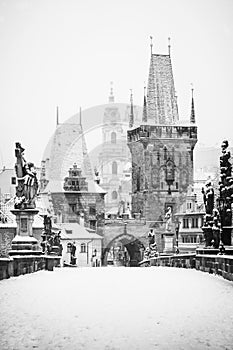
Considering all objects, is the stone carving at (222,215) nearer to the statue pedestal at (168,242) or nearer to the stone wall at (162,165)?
the statue pedestal at (168,242)

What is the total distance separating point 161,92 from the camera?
8588 cm

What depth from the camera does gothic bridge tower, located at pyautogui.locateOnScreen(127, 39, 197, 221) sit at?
3209 inches

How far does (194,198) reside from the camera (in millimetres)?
77188

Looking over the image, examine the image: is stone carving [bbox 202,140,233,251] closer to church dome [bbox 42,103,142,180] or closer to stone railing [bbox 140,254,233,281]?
stone railing [bbox 140,254,233,281]

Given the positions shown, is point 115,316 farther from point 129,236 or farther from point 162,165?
point 162,165

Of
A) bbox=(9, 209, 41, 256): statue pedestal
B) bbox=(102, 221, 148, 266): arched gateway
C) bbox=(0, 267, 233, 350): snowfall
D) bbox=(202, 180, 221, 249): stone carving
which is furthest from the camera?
bbox=(102, 221, 148, 266): arched gateway

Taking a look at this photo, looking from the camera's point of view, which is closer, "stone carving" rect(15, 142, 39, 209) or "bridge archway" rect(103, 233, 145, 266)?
"stone carving" rect(15, 142, 39, 209)

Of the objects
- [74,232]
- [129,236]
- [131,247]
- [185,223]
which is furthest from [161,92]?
[74,232]

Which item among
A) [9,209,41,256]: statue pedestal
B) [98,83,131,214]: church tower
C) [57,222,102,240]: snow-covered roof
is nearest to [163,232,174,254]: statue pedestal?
[57,222,102,240]: snow-covered roof

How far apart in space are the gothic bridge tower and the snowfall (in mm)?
65661

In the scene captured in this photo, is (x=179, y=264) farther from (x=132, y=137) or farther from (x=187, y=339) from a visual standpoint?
(x=132, y=137)

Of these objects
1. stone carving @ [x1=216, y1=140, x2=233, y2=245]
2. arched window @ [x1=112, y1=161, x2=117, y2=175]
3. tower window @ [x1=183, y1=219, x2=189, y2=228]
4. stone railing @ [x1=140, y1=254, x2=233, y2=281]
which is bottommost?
stone railing @ [x1=140, y1=254, x2=233, y2=281]

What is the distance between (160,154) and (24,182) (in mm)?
61377

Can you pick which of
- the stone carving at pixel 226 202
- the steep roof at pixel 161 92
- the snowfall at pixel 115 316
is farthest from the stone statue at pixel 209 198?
the steep roof at pixel 161 92
